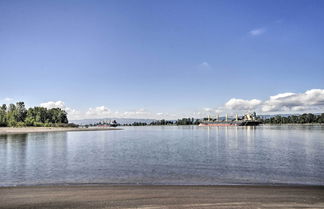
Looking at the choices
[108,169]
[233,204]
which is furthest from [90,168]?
[233,204]

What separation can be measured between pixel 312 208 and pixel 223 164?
15747 mm

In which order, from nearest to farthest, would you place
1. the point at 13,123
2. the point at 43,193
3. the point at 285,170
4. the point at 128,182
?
the point at 43,193
the point at 128,182
the point at 285,170
the point at 13,123

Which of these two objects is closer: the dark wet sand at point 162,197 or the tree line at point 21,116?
the dark wet sand at point 162,197

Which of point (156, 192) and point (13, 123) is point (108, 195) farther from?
point (13, 123)

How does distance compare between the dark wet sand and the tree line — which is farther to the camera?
the tree line

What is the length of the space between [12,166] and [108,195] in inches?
696

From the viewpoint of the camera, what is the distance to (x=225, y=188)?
16.5 meters

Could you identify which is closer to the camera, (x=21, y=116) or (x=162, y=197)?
(x=162, y=197)

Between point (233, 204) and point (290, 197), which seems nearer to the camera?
point (233, 204)

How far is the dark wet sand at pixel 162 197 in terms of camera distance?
1265cm

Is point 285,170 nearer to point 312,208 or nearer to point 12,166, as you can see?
point 312,208

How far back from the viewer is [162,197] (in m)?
14.1

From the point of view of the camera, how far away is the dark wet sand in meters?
12.6

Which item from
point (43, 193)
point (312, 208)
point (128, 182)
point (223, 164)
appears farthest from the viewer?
point (223, 164)
